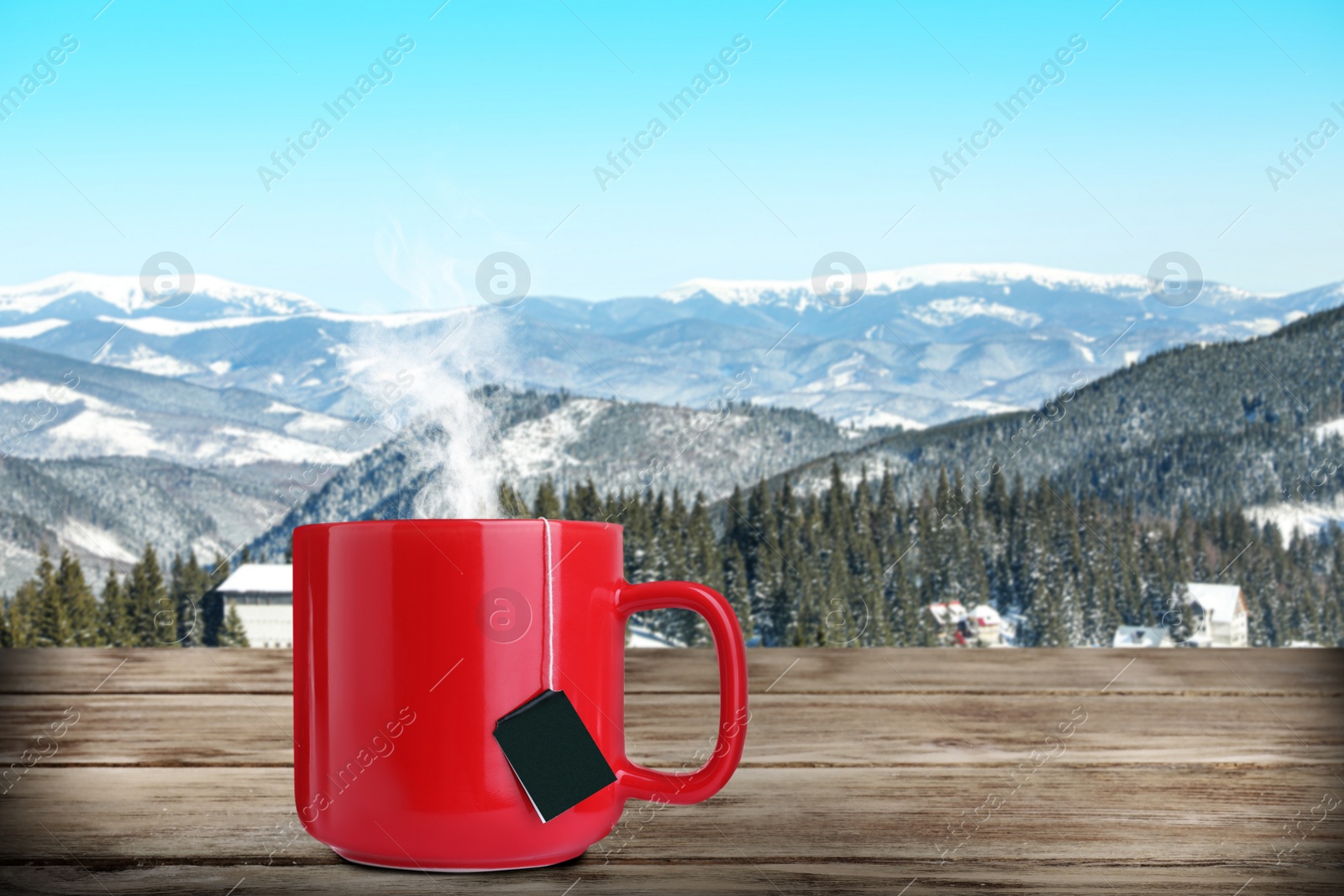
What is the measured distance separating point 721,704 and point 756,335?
460cm

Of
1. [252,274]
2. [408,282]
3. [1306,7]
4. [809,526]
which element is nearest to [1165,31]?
[1306,7]

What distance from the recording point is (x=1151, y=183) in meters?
5.70

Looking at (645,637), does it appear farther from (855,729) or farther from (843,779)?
(843,779)

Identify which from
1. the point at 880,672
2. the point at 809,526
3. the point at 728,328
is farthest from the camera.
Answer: the point at 728,328

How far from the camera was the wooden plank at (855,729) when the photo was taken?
695 millimetres

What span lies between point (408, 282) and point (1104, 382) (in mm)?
3879

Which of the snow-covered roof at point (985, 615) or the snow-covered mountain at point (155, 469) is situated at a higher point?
the snow-covered mountain at point (155, 469)

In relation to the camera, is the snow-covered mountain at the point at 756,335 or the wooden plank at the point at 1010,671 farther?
the snow-covered mountain at the point at 756,335

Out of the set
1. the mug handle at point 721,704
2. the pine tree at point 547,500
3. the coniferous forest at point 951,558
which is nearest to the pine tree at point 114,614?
the pine tree at point 547,500

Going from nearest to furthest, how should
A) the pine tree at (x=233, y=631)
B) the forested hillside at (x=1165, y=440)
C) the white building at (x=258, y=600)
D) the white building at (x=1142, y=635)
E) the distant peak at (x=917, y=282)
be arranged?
the white building at (x=258, y=600), the pine tree at (x=233, y=631), the forested hillside at (x=1165, y=440), the white building at (x=1142, y=635), the distant peak at (x=917, y=282)

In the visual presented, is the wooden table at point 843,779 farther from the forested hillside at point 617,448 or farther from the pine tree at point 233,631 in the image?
the pine tree at point 233,631

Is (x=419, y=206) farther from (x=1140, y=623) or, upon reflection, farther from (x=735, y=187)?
(x=1140, y=623)

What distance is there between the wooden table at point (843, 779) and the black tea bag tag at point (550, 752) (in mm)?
41

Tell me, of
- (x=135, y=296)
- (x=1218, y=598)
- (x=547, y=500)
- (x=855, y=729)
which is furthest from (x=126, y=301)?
(x=1218, y=598)
